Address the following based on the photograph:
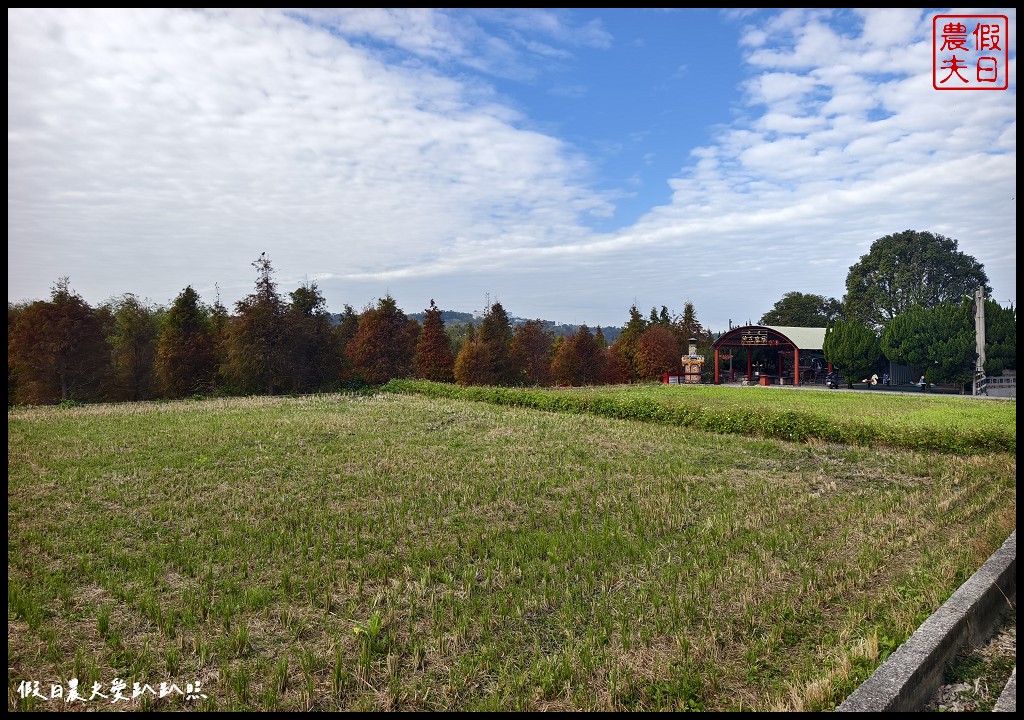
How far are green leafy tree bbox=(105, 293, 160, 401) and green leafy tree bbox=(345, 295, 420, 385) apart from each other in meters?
10.1

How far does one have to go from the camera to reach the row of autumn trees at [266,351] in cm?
2516

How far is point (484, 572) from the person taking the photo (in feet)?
18.4

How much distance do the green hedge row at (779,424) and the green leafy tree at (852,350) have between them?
14.7m

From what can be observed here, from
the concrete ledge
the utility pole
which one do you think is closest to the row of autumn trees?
the utility pole

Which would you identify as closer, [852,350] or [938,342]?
[938,342]

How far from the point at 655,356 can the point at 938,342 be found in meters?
14.1

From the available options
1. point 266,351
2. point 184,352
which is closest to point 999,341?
point 266,351

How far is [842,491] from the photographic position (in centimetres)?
866

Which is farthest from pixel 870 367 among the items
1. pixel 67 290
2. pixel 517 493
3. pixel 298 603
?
pixel 67 290

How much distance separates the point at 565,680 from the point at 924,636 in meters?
2.36

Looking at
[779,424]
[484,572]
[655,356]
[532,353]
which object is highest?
[532,353]

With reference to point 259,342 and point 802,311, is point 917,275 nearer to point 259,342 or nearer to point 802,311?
point 802,311

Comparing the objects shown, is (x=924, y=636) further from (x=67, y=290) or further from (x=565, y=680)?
(x=67, y=290)

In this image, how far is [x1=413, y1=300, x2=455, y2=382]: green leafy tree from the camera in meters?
32.9
